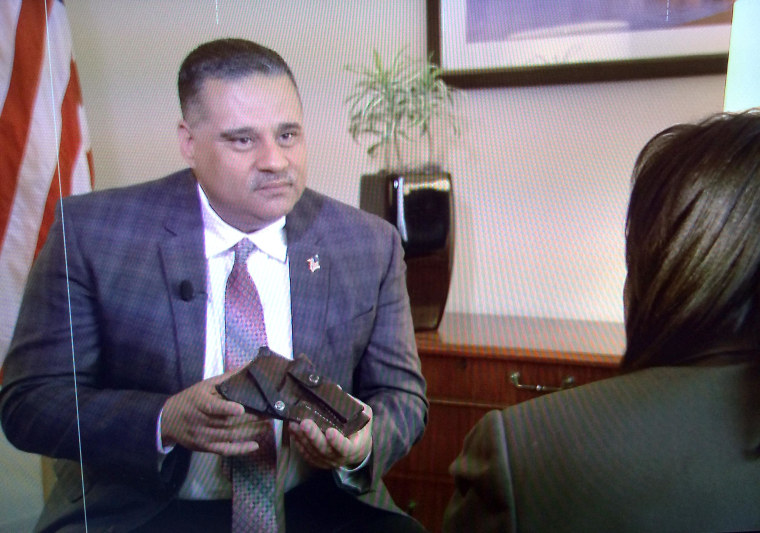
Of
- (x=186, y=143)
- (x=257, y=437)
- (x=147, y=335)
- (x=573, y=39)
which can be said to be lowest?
(x=257, y=437)

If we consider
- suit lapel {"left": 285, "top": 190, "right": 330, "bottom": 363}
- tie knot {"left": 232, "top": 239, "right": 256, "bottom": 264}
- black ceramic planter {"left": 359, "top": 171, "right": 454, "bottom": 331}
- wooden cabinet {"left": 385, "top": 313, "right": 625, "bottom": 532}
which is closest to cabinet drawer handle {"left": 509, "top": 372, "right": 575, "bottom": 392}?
wooden cabinet {"left": 385, "top": 313, "right": 625, "bottom": 532}

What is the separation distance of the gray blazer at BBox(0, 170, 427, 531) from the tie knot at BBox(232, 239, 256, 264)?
0.13ft

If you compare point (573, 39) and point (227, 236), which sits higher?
point (573, 39)

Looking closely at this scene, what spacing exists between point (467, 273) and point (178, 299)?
0.33m

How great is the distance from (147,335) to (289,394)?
183 mm

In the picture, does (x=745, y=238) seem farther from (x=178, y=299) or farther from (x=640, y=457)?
(x=178, y=299)

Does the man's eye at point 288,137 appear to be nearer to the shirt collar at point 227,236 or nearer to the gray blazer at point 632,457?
the shirt collar at point 227,236

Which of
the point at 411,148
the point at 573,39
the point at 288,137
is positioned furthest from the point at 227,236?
the point at 573,39

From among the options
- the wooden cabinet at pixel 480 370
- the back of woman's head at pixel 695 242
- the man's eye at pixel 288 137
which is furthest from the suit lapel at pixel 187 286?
the back of woman's head at pixel 695 242

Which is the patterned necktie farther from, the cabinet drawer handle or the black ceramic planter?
the cabinet drawer handle

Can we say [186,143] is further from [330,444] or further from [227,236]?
[330,444]

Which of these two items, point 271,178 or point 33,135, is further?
point 33,135

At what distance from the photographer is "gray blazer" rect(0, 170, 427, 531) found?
1.96ft

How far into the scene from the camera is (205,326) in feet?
1.96
